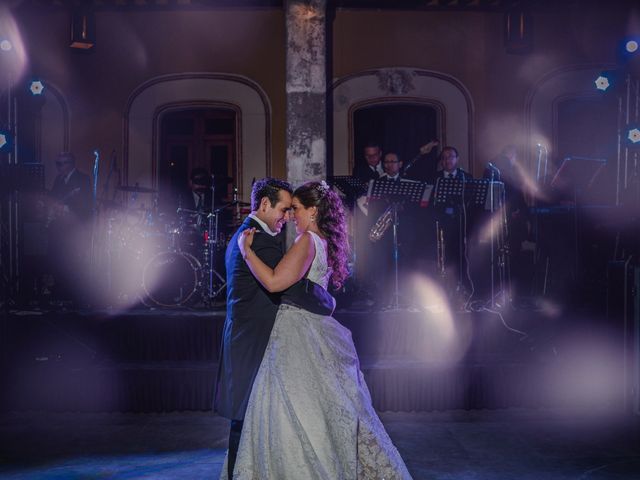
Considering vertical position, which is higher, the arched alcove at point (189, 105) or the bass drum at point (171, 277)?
the arched alcove at point (189, 105)

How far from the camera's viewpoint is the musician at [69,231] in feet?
27.6

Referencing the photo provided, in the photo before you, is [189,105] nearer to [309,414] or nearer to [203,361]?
[203,361]

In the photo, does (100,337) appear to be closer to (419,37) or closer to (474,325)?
(474,325)

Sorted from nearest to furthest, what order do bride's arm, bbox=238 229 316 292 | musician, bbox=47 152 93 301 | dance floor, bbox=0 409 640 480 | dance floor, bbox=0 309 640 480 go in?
bride's arm, bbox=238 229 316 292
dance floor, bbox=0 409 640 480
dance floor, bbox=0 309 640 480
musician, bbox=47 152 93 301

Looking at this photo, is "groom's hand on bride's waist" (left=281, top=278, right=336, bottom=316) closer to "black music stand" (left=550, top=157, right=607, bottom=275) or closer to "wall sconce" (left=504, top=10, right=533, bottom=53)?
"black music stand" (left=550, top=157, right=607, bottom=275)

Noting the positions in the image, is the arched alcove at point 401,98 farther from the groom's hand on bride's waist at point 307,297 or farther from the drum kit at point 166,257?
the groom's hand on bride's waist at point 307,297

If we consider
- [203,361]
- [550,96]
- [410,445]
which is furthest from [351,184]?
[550,96]

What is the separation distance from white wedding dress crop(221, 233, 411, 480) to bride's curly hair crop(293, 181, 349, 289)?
7cm

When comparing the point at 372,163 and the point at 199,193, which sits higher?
the point at 372,163

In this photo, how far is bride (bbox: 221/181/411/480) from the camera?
3.62 meters

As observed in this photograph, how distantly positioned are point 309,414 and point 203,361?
3.47 metres

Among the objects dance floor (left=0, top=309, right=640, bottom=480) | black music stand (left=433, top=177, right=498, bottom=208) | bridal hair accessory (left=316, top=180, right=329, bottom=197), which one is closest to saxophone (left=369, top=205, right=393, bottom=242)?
black music stand (left=433, top=177, right=498, bottom=208)

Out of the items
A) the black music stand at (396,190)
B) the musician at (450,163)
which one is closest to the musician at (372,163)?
the musician at (450,163)

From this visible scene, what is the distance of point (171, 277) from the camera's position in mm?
8125
